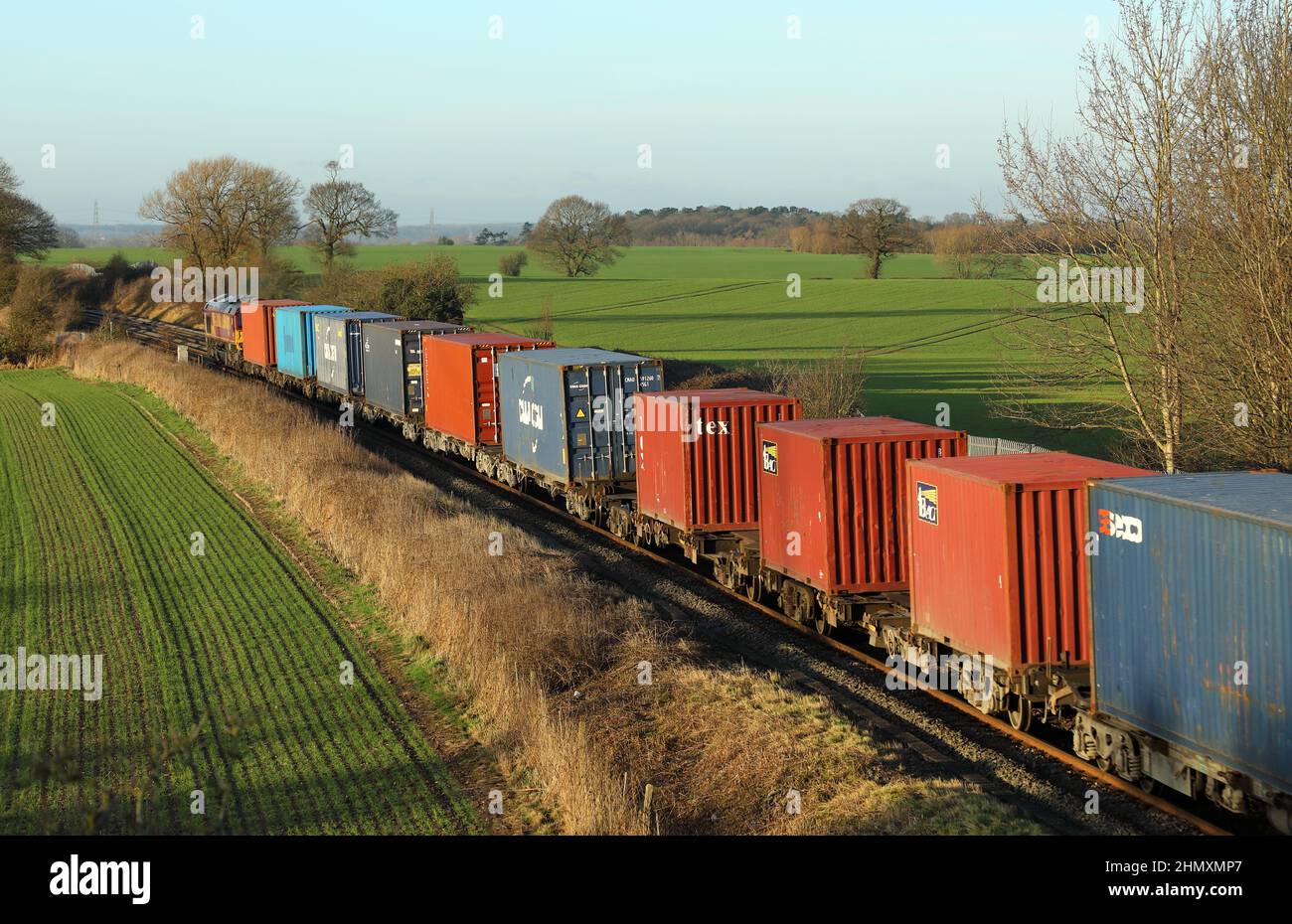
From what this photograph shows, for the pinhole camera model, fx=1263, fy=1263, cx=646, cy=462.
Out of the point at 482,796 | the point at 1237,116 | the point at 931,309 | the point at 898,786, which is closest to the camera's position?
the point at 898,786

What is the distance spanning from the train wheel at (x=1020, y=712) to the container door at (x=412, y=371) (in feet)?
82.4

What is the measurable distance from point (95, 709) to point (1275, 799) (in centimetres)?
1326

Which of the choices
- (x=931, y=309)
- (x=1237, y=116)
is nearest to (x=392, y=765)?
(x=1237, y=116)

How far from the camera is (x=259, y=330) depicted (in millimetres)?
55438

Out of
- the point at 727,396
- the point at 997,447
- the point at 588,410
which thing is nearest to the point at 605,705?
the point at 727,396

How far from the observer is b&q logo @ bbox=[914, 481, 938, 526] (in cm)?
Result: 1462

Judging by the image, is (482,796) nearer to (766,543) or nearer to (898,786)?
(898,786)

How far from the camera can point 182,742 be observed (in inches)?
293

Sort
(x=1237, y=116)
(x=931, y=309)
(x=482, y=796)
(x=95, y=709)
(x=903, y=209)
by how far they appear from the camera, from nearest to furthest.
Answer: (x=482, y=796) < (x=95, y=709) < (x=1237, y=116) < (x=931, y=309) < (x=903, y=209)

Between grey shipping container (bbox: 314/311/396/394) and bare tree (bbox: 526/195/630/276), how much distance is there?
215 feet

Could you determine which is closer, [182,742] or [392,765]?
[182,742]

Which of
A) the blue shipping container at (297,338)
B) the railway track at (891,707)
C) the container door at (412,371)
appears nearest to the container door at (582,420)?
the railway track at (891,707)

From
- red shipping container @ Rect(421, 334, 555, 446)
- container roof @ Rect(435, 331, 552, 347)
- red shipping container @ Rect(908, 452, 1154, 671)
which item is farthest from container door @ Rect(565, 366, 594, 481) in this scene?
red shipping container @ Rect(908, 452, 1154, 671)

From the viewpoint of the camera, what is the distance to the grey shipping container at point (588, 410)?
25469mm
